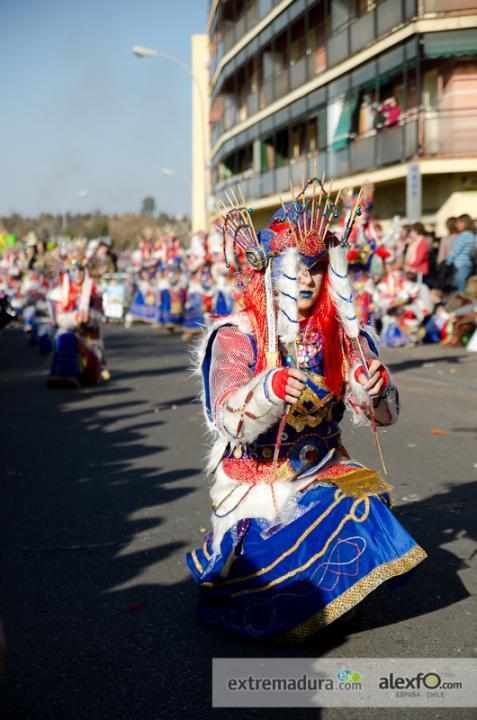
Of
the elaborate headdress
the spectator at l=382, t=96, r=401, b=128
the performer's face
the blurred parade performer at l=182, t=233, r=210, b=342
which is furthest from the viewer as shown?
the spectator at l=382, t=96, r=401, b=128

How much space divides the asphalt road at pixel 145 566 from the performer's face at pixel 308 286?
136 centimetres

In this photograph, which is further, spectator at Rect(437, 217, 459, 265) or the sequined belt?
spectator at Rect(437, 217, 459, 265)

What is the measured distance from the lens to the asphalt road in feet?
11.9

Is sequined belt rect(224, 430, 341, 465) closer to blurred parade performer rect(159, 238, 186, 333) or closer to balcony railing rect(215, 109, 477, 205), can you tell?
balcony railing rect(215, 109, 477, 205)

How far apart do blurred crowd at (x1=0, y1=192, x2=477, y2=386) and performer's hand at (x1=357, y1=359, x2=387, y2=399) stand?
75 centimetres

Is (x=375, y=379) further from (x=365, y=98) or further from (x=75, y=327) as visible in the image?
(x=365, y=98)

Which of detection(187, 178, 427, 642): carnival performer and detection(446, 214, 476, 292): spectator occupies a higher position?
detection(446, 214, 476, 292): spectator

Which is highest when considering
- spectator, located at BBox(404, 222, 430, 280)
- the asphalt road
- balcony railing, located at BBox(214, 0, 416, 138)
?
balcony railing, located at BBox(214, 0, 416, 138)

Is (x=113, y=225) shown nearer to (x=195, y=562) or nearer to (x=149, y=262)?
(x=149, y=262)

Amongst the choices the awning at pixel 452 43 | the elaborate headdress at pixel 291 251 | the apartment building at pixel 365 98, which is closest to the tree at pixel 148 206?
the apartment building at pixel 365 98

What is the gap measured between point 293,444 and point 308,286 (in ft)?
2.22

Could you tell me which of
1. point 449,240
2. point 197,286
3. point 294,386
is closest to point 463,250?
point 449,240

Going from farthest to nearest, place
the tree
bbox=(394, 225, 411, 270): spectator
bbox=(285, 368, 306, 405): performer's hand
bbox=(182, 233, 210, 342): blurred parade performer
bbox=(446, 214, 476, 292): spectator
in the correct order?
the tree < bbox=(182, 233, 210, 342): blurred parade performer < bbox=(394, 225, 411, 270): spectator < bbox=(446, 214, 476, 292): spectator < bbox=(285, 368, 306, 405): performer's hand

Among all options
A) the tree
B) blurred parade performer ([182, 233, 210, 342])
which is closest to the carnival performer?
blurred parade performer ([182, 233, 210, 342])
